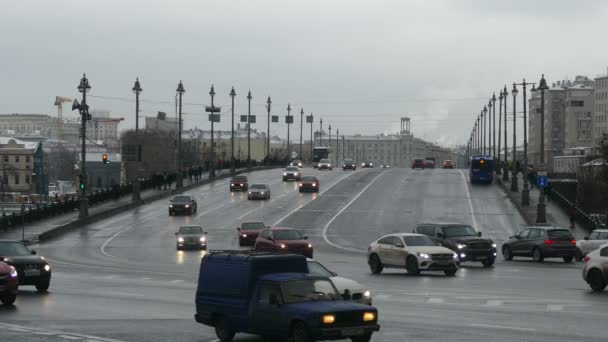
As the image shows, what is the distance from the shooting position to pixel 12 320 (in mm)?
20828

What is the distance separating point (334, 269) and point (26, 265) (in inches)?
482

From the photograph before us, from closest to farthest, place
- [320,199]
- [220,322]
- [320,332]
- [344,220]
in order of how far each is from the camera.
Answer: [320,332]
[220,322]
[344,220]
[320,199]

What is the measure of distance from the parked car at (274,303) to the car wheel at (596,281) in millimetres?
11613

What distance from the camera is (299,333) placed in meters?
15.6

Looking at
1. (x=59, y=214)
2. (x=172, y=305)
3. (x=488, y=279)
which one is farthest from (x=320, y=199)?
(x=172, y=305)

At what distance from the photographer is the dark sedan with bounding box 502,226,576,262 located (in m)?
40.7

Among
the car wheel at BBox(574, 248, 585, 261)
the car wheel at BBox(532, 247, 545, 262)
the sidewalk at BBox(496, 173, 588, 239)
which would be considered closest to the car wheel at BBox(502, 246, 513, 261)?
the car wheel at BBox(532, 247, 545, 262)

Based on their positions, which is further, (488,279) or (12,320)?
(488,279)

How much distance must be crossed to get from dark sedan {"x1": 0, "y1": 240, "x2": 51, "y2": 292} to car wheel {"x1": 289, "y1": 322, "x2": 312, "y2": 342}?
13.2 meters

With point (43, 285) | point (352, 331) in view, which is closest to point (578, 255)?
point (43, 285)

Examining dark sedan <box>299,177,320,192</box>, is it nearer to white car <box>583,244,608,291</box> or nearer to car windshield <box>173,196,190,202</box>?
car windshield <box>173,196,190,202</box>

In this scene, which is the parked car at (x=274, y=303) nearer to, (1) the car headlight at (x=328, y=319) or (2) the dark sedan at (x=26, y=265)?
(1) the car headlight at (x=328, y=319)

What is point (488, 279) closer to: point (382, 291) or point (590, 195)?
point (382, 291)

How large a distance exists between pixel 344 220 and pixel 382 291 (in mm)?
40004
